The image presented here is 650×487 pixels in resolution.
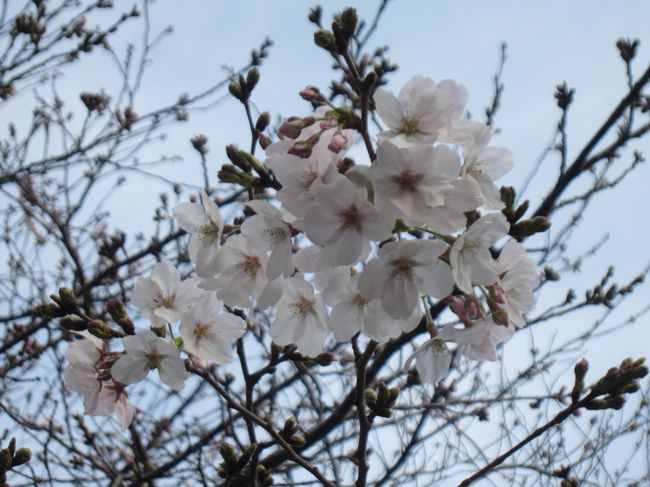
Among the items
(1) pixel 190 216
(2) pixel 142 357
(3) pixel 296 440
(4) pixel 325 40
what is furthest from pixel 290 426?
(4) pixel 325 40

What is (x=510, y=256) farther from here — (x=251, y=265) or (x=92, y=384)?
(x=92, y=384)

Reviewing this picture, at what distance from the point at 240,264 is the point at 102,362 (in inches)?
20.1

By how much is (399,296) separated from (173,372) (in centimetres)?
75

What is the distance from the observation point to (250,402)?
7.18 feet

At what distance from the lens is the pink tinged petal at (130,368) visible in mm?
1784

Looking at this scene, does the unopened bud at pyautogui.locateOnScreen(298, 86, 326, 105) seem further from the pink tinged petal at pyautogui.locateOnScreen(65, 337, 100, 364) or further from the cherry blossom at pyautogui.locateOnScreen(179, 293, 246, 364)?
the pink tinged petal at pyautogui.locateOnScreen(65, 337, 100, 364)

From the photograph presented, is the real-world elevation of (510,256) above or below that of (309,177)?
below

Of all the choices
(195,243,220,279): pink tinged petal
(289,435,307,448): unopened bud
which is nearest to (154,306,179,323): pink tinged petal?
(195,243,220,279): pink tinged petal

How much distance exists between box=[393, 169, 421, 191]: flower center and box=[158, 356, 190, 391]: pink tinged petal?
0.87 metres

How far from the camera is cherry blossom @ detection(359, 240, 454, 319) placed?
152 centimetres

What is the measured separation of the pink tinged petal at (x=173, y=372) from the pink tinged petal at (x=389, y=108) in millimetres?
914

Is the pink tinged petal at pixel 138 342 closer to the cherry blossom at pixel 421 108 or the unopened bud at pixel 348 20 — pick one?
the cherry blossom at pixel 421 108

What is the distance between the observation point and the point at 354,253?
1.50 meters

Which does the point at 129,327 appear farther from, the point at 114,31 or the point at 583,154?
the point at 114,31
